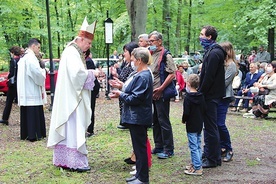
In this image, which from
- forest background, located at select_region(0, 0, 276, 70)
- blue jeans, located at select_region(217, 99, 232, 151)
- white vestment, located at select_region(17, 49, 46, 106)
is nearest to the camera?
blue jeans, located at select_region(217, 99, 232, 151)

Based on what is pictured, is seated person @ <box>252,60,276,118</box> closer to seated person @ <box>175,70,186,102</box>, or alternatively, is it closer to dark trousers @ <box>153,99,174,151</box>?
seated person @ <box>175,70,186,102</box>

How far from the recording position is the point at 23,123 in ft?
25.3

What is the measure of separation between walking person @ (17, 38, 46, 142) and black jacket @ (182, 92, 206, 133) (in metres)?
3.69

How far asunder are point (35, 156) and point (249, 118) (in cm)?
649

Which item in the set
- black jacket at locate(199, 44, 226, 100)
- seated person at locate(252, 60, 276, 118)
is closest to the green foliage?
seated person at locate(252, 60, 276, 118)

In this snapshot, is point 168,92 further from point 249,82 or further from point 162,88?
point 249,82

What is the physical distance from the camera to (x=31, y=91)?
25.0 feet

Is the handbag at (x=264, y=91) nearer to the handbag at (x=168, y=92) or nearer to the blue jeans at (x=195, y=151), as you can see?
the handbag at (x=168, y=92)

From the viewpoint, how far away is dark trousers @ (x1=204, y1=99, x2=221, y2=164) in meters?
5.50

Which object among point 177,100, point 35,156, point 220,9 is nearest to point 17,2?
point 177,100

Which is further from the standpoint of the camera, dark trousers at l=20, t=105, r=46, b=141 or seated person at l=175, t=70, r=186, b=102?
seated person at l=175, t=70, r=186, b=102

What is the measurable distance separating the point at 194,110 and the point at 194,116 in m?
0.08

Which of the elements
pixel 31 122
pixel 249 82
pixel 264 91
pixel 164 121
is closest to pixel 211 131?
pixel 164 121

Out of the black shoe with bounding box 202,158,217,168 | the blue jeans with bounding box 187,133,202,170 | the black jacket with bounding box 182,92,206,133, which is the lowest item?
the black shoe with bounding box 202,158,217,168
